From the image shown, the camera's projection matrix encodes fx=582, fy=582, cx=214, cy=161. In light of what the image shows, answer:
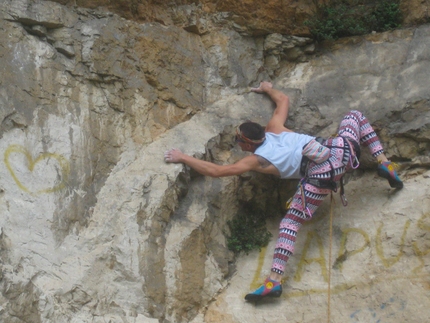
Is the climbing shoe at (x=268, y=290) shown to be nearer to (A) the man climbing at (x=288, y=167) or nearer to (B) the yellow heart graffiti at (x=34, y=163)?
(A) the man climbing at (x=288, y=167)

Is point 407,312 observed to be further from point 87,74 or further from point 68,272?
point 87,74

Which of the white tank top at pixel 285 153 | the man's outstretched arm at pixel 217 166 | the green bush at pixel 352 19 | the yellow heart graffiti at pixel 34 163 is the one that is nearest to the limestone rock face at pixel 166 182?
the yellow heart graffiti at pixel 34 163

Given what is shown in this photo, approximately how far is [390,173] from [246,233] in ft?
4.49

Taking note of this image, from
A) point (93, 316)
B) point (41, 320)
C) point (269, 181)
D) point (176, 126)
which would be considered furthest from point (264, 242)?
point (41, 320)

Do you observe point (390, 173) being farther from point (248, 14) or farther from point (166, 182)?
point (248, 14)

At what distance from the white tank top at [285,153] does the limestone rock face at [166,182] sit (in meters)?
0.50

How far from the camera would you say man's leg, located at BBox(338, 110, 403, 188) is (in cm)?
504

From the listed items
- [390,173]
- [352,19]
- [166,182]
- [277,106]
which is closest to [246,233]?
[166,182]

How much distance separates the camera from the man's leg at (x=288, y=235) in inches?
188

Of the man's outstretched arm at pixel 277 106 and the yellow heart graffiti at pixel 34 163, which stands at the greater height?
the man's outstretched arm at pixel 277 106

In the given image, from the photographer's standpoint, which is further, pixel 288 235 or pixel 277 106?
pixel 277 106

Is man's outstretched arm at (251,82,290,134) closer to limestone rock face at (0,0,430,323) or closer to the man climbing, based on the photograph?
limestone rock face at (0,0,430,323)

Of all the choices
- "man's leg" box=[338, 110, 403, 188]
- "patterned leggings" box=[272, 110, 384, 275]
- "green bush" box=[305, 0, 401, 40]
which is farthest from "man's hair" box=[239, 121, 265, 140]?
"green bush" box=[305, 0, 401, 40]

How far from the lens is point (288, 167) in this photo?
4910mm
